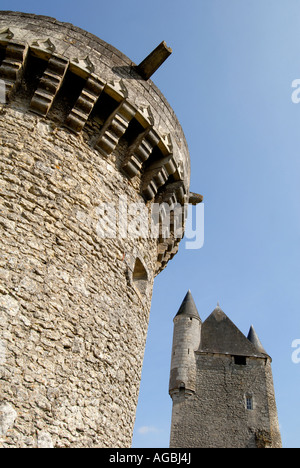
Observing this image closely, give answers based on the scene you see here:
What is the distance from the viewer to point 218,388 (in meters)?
20.7

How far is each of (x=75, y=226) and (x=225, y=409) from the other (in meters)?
18.6

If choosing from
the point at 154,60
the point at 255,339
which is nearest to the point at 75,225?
the point at 154,60

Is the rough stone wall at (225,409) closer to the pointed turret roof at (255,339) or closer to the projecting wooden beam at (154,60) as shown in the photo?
the pointed turret roof at (255,339)

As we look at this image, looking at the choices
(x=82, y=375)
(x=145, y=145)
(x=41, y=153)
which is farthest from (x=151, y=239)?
(x=82, y=375)

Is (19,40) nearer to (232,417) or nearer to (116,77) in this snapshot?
(116,77)

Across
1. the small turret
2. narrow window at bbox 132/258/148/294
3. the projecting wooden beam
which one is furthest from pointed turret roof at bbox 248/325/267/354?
the projecting wooden beam

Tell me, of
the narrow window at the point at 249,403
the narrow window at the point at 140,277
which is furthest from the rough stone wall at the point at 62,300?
the narrow window at the point at 249,403

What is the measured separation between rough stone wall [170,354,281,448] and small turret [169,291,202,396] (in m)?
0.38

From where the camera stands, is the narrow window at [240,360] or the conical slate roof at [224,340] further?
the conical slate roof at [224,340]

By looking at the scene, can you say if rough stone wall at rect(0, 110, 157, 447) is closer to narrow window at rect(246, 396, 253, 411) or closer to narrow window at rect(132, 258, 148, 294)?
narrow window at rect(132, 258, 148, 294)

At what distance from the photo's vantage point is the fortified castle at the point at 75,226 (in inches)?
127

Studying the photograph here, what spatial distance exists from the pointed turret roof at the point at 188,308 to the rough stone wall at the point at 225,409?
2.23 m

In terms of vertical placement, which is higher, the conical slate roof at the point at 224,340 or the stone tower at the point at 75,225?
the conical slate roof at the point at 224,340
